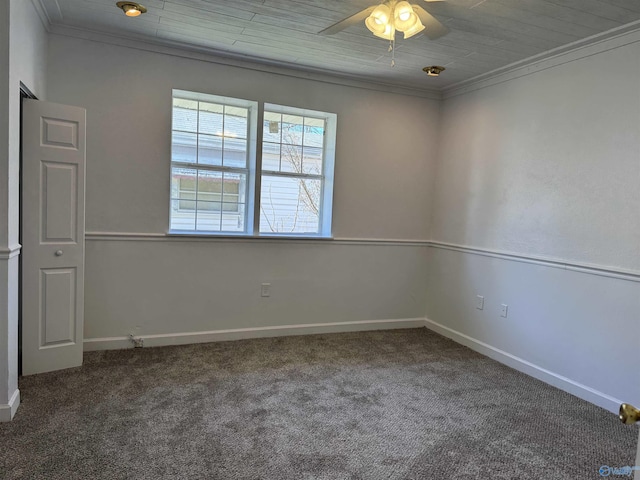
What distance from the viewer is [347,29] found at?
2980 mm

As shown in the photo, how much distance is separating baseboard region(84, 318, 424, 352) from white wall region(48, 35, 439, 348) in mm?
34

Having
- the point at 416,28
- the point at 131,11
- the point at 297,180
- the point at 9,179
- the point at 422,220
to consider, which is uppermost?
the point at 131,11

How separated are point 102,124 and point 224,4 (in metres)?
1.41

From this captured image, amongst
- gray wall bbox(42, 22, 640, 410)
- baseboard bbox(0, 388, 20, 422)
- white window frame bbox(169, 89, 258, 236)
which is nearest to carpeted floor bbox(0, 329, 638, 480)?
baseboard bbox(0, 388, 20, 422)

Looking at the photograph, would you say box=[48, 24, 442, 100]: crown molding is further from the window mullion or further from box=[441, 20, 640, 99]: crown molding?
box=[441, 20, 640, 99]: crown molding

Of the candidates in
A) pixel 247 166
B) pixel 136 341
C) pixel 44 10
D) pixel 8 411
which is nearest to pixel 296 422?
pixel 8 411

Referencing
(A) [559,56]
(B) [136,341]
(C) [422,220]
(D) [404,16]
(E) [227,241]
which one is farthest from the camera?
(C) [422,220]

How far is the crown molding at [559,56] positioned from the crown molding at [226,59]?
59cm

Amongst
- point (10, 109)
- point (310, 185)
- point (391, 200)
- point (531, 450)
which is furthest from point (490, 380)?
point (10, 109)

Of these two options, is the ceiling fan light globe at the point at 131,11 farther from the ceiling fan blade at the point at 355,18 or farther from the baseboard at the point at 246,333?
the baseboard at the point at 246,333

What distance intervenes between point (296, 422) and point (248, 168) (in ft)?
7.55

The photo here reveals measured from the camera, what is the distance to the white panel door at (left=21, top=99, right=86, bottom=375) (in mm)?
2805

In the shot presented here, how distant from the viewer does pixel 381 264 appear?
174 inches

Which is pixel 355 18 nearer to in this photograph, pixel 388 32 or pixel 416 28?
pixel 388 32
